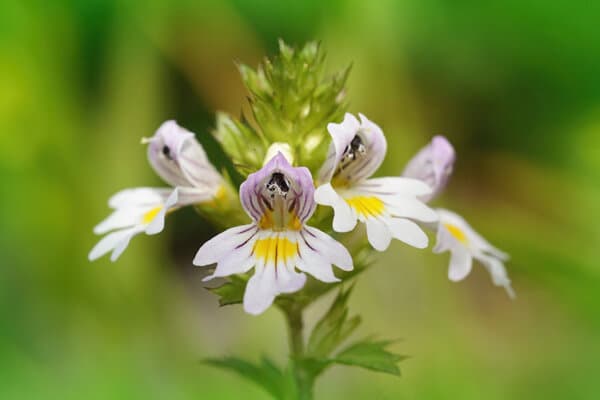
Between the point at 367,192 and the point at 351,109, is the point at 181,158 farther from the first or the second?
the point at 351,109

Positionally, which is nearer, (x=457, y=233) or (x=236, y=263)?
(x=236, y=263)

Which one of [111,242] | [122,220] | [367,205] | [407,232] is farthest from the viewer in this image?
[122,220]

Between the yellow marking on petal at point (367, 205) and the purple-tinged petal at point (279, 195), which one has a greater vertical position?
the purple-tinged petal at point (279, 195)

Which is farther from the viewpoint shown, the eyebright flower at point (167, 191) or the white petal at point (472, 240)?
the white petal at point (472, 240)

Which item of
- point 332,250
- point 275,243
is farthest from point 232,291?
point 332,250

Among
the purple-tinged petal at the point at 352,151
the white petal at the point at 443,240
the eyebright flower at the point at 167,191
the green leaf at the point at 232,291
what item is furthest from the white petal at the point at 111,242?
the white petal at the point at 443,240

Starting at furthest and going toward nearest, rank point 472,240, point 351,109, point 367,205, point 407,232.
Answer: point 351,109, point 472,240, point 367,205, point 407,232

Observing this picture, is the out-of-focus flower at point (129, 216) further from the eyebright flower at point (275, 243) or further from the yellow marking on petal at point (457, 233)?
the yellow marking on petal at point (457, 233)

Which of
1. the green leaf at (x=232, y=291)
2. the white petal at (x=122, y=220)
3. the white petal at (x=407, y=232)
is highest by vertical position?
the white petal at (x=122, y=220)
